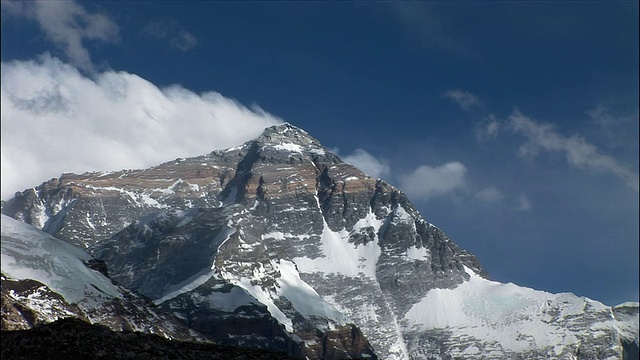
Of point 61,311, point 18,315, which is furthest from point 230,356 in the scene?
point 61,311

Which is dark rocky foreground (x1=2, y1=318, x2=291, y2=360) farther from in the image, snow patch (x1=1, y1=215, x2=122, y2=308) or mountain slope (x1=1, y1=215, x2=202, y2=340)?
snow patch (x1=1, y1=215, x2=122, y2=308)

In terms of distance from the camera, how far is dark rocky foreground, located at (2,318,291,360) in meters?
59.4

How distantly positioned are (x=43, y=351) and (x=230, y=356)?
46.7 feet

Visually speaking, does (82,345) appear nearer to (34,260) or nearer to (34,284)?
(34,284)

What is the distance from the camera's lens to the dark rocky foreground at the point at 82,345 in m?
59.4

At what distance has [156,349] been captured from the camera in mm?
63312

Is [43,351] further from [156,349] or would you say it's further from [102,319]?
[102,319]

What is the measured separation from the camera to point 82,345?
60500mm

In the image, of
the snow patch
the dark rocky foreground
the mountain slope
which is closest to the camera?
the dark rocky foreground

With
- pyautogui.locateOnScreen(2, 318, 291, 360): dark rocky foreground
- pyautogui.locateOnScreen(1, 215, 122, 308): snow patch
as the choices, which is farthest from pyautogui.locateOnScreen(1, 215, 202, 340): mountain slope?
pyautogui.locateOnScreen(2, 318, 291, 360): dark rocky foreground


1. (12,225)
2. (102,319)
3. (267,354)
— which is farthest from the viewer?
(102,319)

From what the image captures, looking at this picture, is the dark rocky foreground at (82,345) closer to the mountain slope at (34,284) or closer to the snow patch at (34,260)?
the mountain slope at (34,284)

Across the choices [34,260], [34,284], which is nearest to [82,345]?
[34,284]

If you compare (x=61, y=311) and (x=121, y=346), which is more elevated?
(x=61, y=311)
